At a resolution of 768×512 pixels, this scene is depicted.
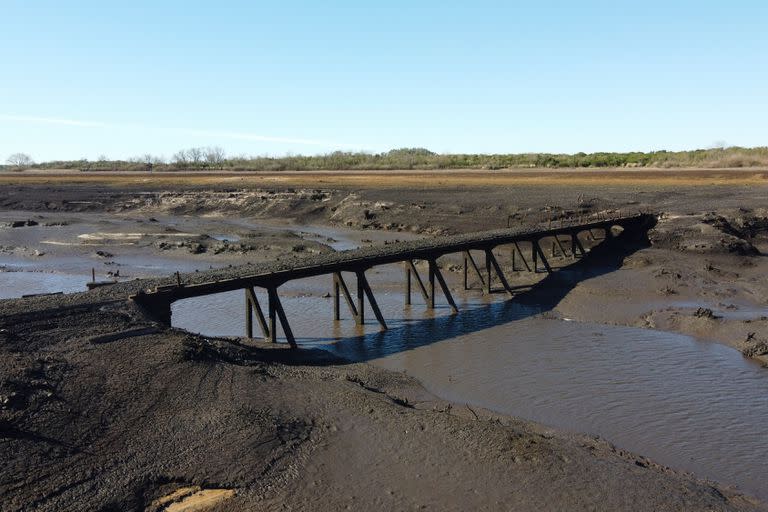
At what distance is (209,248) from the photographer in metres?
39.0

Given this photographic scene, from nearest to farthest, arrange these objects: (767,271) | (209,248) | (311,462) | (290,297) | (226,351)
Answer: (311,462), (226,351), (290,297), (767,271), (209,248)

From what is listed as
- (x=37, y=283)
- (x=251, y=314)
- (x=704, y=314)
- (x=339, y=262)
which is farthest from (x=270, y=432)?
(x=37, y=283)

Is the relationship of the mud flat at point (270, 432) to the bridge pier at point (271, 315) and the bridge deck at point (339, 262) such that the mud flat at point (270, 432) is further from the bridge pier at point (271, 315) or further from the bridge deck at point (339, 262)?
the bridge deck at point (339, 262)

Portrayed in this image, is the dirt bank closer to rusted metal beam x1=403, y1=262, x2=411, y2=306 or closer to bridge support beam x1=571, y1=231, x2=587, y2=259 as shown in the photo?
rusted metal beam x1=403, y1=262, x2=411, y2=306

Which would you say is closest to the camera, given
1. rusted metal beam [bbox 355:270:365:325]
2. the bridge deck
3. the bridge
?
the bridge deck

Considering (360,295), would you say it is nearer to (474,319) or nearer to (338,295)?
(338,295)

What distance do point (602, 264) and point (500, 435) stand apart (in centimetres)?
2197

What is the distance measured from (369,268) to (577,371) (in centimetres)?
1021

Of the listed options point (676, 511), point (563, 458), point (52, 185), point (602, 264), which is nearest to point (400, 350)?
point (563, 458)

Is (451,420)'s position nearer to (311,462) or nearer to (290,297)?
(311,462)

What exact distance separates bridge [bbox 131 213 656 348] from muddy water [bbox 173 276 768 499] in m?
1.07

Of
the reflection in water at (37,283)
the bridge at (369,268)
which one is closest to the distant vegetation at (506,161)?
the bridge at (369,268)

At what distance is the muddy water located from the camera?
44.1 ft

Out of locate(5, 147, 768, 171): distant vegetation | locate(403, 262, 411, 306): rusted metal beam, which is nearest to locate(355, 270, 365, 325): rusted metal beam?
locate(403, 262, 411, 306): rusted metal beam
